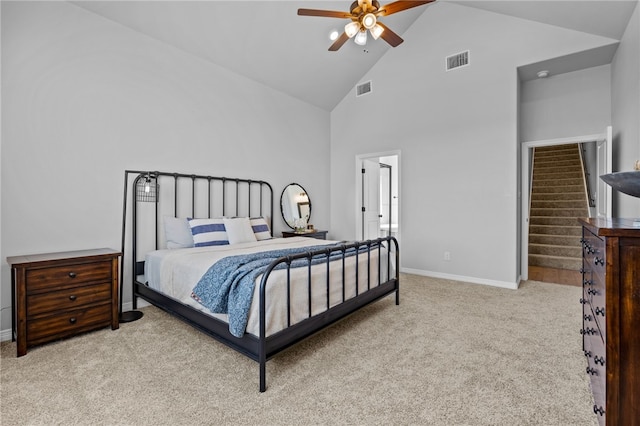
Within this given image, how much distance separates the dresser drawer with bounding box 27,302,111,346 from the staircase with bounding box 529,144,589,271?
20.9ft

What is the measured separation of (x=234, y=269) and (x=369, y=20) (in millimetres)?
2461

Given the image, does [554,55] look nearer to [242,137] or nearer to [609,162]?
[609,162]

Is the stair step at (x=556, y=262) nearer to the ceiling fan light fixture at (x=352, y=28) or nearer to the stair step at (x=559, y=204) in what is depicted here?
the stair step at (x=559, y=204)

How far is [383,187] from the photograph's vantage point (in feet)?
26.9

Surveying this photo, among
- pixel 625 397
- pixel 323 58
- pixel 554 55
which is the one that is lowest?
pixel 625 397

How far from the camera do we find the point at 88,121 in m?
3.12

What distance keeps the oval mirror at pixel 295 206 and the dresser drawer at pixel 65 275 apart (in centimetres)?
281

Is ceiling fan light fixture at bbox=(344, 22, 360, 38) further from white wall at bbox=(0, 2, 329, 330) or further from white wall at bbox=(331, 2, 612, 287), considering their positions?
white wall at bbox=(331, 2, 612, 287)

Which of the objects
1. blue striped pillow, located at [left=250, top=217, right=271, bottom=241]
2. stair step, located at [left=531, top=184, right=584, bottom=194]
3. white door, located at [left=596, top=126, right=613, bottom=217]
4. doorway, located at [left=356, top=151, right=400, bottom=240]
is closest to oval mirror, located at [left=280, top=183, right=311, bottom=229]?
blue striped pillow, located at [left=250, top=217, right=271, bottom=241]

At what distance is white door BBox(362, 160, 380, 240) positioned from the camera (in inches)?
234

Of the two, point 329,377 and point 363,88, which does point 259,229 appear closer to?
point 329,377

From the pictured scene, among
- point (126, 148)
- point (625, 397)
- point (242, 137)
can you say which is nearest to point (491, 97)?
point (242, 137)

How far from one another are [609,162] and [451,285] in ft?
7.44

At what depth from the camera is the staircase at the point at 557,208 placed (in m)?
5.41
